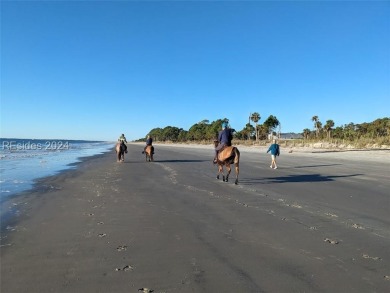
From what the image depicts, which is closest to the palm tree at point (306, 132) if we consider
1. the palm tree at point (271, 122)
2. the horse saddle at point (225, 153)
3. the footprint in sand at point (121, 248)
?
the palm tree at point (271, 122)

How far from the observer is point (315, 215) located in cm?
749

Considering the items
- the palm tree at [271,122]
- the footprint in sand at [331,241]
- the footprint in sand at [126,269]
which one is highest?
the palm tree at [271,122]

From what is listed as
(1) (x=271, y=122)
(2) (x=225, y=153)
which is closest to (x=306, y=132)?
(1) (x=271, y=122)

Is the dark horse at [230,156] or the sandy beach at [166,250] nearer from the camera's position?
the sandy beach at [166,250]

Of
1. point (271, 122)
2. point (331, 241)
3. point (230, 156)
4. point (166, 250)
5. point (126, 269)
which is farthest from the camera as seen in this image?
point (271, 122)

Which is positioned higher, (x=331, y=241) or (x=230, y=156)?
(x=230, y=156)

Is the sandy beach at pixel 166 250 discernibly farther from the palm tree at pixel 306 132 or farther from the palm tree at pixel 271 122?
the palm tree at pixel 306 132

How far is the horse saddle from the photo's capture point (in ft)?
42.5

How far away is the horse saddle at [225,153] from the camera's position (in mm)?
12969

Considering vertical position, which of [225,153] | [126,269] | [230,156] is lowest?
[126,269]

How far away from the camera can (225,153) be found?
13164mm

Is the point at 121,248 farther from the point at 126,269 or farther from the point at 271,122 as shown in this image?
the point at 271,122

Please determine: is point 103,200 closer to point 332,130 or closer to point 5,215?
point 5,215

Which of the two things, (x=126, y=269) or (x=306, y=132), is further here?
(x=306, y=132)
